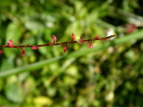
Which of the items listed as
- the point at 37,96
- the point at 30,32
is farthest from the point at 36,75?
the point at 30,32

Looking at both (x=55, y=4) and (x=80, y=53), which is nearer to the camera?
(x=80, y=53)

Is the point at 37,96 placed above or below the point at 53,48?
below

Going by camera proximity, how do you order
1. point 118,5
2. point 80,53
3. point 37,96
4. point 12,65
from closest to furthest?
point 80,53
point 12,65
point 37,96
point 118,5

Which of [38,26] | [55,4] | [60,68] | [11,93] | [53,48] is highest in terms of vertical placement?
[55,4]

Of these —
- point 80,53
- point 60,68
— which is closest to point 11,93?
point 60,68

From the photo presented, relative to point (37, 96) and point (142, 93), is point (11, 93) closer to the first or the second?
point (37, 96)

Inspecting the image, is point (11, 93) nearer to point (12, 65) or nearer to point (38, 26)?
point (12, 65)

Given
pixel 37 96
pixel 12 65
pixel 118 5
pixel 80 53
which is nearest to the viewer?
pixel 80 53
